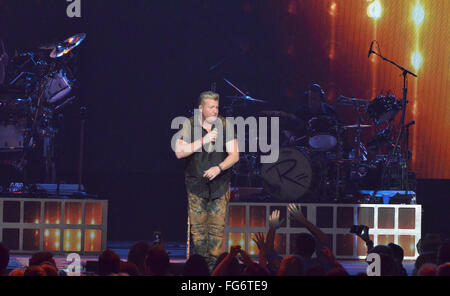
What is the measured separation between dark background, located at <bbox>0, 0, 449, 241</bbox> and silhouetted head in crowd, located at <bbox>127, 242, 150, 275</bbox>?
17.7 ft

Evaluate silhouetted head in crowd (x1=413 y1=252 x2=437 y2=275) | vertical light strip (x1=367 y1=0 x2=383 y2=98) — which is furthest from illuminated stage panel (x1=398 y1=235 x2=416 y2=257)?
silhouetted head in crowd (x1=413 y1=252 x2=437 y2=275)

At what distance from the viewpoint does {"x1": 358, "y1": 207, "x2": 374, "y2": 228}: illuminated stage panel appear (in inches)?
310

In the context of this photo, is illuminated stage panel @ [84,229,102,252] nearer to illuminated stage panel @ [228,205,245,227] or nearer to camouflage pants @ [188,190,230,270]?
illuminated stage panel @ [228,205,245,227]

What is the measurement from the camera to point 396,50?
10102 mm

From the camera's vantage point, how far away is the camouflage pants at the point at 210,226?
5191 millimetres

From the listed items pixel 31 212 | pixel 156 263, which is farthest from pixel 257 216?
pixel 156 263

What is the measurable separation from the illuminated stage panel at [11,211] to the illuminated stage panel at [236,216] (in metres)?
2.28

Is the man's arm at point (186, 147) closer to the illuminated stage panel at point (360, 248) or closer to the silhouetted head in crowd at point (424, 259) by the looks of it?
the silhouetted head in crowd at point (424, 259)

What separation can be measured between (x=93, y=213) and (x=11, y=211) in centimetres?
86

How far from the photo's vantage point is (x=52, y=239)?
7.58 m

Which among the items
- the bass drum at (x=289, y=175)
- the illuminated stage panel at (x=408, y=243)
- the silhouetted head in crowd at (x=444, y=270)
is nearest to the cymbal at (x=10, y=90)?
the bass drum at (x=289, y=175)
